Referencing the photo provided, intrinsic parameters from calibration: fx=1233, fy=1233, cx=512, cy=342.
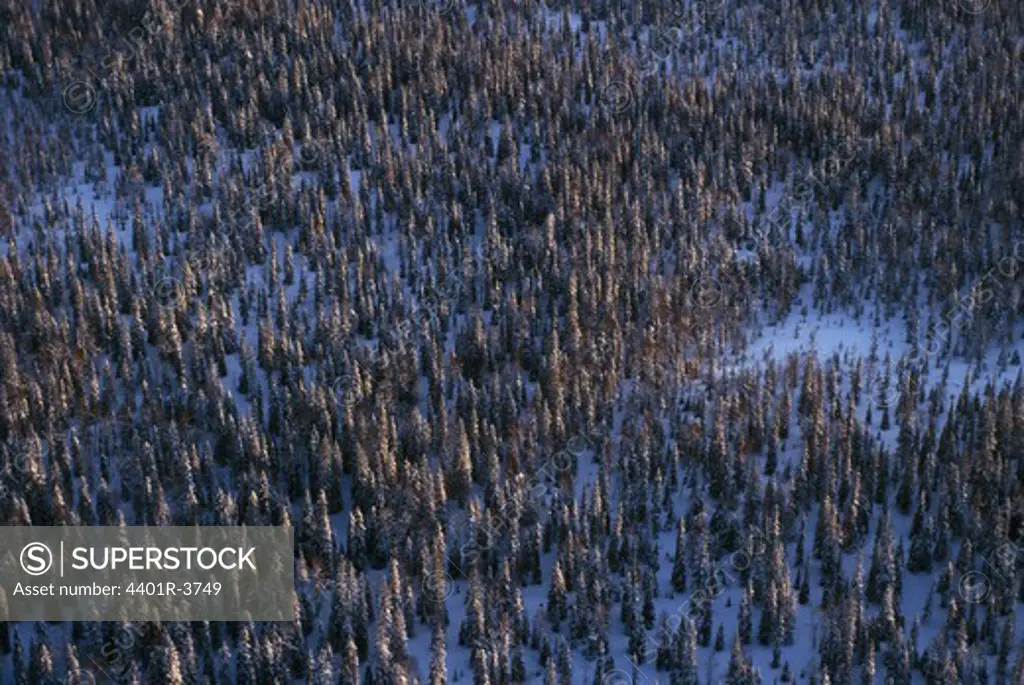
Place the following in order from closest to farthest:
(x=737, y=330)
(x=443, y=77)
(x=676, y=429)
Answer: (x=676, y=429) < (x=737, y=330) < (x=443, y=77)

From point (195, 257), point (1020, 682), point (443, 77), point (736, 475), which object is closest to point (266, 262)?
point (195, 257)

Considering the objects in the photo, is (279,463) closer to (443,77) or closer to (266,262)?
(266,262)

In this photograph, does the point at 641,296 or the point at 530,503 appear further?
the point at 641,296

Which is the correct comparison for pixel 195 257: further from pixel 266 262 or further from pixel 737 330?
pixel 737 330

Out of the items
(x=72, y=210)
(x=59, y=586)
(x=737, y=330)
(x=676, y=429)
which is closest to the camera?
(x=59, y=586)

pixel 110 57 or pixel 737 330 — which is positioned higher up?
pixel 110 57

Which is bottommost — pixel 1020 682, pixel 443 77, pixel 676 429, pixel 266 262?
pixel 1020 682
